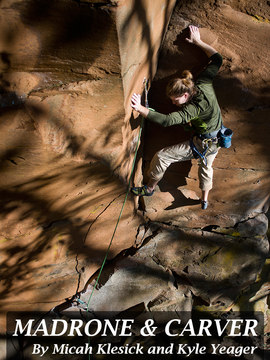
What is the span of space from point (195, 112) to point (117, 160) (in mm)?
809

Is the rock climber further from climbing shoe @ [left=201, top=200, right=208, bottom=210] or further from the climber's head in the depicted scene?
climbing shoe @ [left=201, top=200, right=208, bottom=210]

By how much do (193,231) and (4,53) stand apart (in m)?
3.14

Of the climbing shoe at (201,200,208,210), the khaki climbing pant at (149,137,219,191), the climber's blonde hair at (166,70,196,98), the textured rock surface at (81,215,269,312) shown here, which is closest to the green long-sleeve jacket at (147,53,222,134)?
the climber's blonde hair at (166,70,196,98)

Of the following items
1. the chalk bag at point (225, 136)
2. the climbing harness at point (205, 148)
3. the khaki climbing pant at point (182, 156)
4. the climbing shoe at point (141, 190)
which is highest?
the chalk bag at point (225, 136)

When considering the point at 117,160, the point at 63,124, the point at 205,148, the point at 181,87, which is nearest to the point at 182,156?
the point at 205,148

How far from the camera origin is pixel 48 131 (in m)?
2.17

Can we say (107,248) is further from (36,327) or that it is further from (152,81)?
(152,81)

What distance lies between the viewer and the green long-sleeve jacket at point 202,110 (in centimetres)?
252

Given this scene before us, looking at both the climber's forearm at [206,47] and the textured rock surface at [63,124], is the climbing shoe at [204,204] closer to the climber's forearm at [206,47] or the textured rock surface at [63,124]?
the textured rock surface at [63,124]

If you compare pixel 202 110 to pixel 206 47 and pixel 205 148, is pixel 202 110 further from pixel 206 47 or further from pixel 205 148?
pixel 206 47

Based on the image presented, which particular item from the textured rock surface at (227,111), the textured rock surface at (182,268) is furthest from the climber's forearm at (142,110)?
the textured rock surface at (182,268)

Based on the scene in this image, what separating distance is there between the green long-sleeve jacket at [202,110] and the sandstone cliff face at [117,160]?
16 centimetres

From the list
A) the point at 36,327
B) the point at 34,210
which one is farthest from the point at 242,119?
the point at 36,327

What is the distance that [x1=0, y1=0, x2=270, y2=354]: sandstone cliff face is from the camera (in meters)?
1.90
